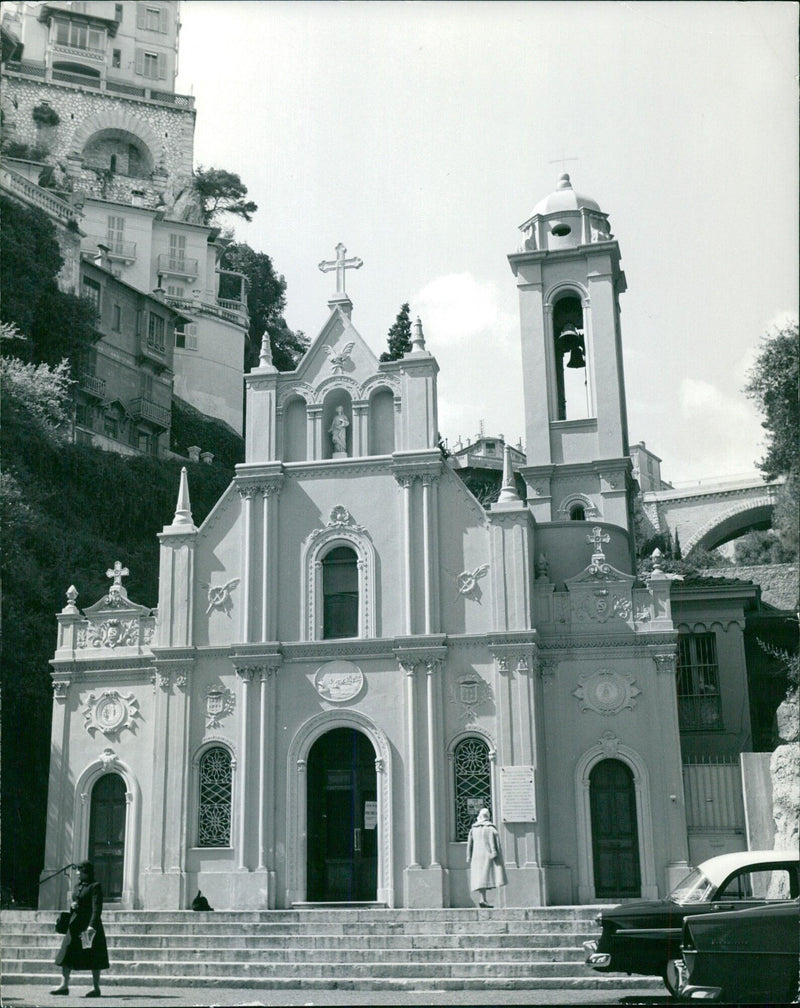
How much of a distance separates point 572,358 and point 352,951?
60.6ft

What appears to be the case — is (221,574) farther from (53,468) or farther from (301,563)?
(53,468)

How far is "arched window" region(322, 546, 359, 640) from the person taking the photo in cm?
2702

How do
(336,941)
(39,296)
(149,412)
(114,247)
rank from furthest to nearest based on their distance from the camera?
(114,247)
(149,412)
(39,296)
(336,941)

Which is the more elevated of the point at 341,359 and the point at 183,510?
the point at 341,359

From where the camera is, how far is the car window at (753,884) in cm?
1595

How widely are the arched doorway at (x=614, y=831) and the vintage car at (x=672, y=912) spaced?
877 centimetres

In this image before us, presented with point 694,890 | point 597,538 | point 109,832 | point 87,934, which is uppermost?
point 597,538

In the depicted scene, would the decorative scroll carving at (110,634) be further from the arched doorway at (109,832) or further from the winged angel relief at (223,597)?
the arched doorway at (109,832)

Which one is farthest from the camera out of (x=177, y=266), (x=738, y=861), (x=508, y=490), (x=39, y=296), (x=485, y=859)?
(x=177, y=266)

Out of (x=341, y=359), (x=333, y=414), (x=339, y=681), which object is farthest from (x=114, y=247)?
(x=339, y=681)

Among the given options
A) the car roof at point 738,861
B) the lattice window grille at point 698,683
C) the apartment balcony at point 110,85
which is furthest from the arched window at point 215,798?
the apartment balcony at point 110,85

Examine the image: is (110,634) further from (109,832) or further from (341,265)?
(341,265)

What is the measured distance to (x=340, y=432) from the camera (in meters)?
28.3

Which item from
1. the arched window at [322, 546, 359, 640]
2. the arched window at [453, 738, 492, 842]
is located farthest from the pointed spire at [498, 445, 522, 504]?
the arched window at [453, 738, 492, 842]
